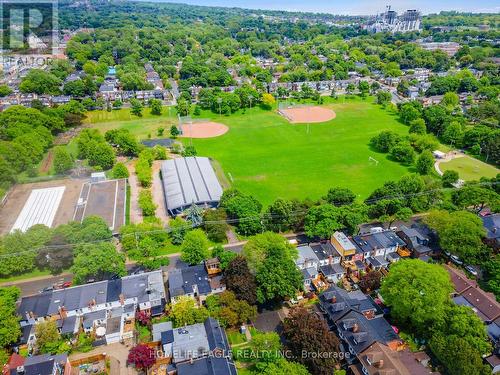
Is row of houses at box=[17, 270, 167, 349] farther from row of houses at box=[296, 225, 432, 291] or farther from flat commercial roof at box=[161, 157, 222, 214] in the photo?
flat commercial roof at box=[161, 157, 222, 214]

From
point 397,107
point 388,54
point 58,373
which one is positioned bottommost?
point 58,373

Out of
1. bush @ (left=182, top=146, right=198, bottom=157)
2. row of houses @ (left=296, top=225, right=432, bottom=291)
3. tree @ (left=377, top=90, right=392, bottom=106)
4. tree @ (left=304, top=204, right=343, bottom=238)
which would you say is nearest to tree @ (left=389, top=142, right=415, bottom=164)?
row of houses @ (left=296, top=225, right=432, bottom=291)

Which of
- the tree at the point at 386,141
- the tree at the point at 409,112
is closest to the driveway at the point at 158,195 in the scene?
the tree at the point at 386,141

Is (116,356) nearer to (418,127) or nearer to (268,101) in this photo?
(418,127)

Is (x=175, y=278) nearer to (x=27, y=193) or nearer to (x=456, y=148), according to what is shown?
(x=27, y=193)

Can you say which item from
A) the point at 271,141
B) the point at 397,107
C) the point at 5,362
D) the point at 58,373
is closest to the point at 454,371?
the point at 58,373

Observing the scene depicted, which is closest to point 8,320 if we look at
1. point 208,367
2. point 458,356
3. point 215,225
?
point 208,367

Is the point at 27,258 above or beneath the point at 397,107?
beneath
